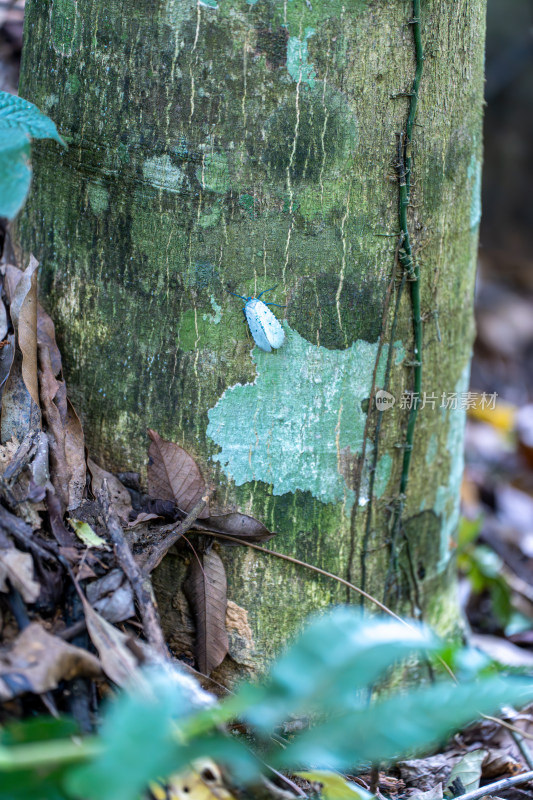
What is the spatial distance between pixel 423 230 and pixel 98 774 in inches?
49.3

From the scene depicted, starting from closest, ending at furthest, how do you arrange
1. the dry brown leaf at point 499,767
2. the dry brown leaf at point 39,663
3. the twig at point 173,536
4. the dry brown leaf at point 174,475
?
the dry brown leaf at point 39,663, the twig at point 173,536, the dry brown leaf at point 174,475, the dry brown leaf at point 499,767

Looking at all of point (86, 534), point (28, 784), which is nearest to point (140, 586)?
point (86, 534)

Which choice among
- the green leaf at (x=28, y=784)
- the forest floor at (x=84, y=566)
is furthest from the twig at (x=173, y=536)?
the green leaf at (x=28, y=784)

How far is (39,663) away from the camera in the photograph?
1063mm

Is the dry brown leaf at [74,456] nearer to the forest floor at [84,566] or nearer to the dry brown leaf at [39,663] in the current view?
the forest floor at [84,566]

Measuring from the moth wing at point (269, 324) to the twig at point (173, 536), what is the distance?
37 cm

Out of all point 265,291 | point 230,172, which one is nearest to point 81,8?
point 230,172

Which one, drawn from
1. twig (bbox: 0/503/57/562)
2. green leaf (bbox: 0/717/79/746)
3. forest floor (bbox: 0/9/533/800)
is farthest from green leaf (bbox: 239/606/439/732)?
twig (bbox: 0/503/57/562)

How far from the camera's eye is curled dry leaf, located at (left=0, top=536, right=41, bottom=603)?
3.83 feet

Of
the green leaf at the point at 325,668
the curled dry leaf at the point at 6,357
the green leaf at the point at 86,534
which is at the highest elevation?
the curled dry leaf at the point at 6,357

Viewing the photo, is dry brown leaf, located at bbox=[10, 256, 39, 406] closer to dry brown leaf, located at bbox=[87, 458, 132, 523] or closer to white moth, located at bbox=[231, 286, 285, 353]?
dry brown leaf, located at bbox=[87, 458, 132, 523]

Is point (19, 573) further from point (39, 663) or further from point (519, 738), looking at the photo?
point (519, 738)

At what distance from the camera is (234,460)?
59.9 inches

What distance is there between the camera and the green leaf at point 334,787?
1.16m
